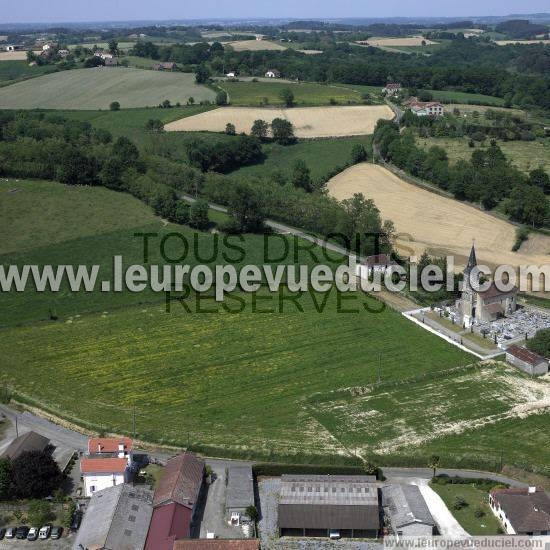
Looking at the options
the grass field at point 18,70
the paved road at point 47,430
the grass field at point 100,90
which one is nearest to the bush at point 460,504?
the paved road at point 47,430

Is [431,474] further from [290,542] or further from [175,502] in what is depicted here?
[175,502]

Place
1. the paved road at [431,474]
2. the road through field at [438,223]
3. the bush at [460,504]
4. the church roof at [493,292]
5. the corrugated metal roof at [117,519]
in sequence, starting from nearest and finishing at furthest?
the corrugated metal roof at [117,519], the bush at [460,504], the paved road at [431,474], the church roof at [493,292], the road through field at [438,223]

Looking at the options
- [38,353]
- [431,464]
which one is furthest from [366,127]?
[431,464]

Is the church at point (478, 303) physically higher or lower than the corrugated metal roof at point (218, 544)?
higher

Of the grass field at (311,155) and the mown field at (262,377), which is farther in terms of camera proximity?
the grass field at (311,155)

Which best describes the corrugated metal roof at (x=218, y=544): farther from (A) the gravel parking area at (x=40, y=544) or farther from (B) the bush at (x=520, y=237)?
(B) the bush at (x=520, y=237)

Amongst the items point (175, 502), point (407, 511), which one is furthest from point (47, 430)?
point (407, 511)

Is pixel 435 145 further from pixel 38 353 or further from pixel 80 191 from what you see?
pixel 38 353
